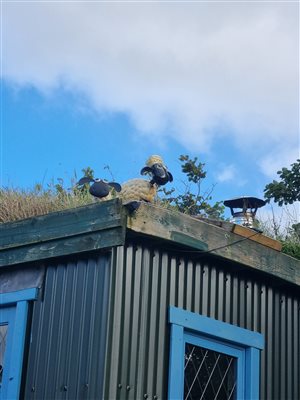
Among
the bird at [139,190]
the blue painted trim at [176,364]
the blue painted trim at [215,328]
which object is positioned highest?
the bird at [139,190]

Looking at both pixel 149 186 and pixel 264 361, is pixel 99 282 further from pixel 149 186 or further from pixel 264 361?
pixel 264 361

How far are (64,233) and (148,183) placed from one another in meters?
0.98

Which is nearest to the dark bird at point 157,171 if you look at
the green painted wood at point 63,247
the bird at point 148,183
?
the bird at point 148,183

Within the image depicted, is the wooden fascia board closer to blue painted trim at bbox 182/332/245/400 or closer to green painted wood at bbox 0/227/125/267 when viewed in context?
green painted wood at bbox 0/227/125/267

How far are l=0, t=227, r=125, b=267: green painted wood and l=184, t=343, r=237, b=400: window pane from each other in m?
1.09

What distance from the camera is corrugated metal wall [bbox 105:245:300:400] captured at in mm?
5496

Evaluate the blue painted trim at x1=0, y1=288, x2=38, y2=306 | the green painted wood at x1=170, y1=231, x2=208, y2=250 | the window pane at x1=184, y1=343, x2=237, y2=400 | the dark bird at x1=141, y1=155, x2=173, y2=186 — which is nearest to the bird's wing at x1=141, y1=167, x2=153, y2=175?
the dark bird at x1=141, y1=155, x2=173, y2=186

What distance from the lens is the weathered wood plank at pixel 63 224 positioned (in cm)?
568

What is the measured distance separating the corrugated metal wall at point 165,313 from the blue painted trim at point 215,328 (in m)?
0.07

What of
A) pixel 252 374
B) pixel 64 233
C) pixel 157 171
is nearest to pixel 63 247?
pixel 64 233

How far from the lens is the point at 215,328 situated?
6164mm

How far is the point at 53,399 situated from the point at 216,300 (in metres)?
1.59

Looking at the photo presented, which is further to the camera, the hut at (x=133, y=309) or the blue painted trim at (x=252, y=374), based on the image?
the blue painted trim at (x=252, y=374)

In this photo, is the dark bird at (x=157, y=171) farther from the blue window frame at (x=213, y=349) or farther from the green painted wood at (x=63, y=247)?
the blue window frame at (x=213, y=349)
